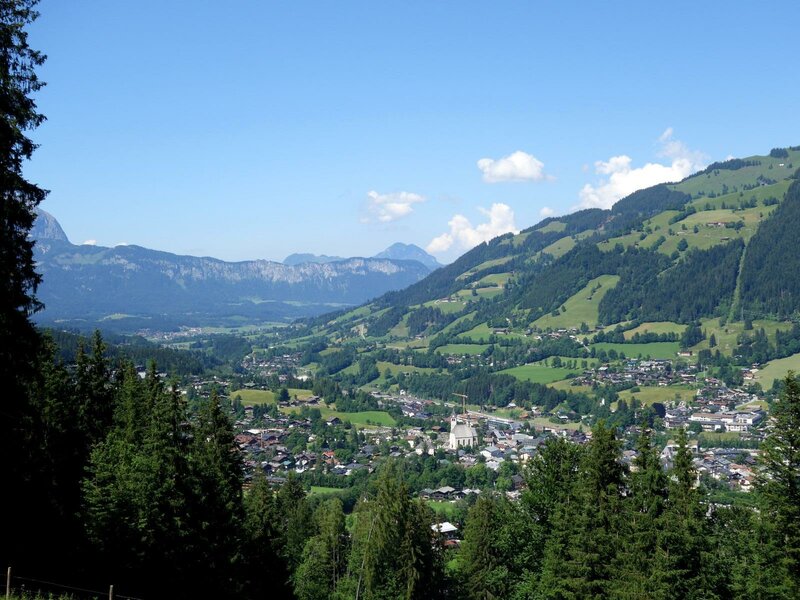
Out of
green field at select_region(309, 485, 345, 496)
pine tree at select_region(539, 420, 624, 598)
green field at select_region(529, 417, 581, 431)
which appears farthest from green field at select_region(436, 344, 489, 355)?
pine tree at select_region(539, 420, 624, 598)

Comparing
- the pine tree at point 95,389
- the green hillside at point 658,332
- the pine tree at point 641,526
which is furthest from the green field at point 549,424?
the pine tree at point 641,526

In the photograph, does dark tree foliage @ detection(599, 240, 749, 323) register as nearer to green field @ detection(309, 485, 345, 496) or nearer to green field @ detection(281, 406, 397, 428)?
green field @ detection(281, 406, 397, 428)

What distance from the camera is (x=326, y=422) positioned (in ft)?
346

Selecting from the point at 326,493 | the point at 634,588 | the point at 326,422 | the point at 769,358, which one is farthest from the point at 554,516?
the point at 769,358

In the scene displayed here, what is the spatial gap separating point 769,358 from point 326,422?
89.9 m

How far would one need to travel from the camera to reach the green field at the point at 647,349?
15338 cm

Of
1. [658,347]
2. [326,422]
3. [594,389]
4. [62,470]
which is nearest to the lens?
[62,470]

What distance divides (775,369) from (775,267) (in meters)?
49.0

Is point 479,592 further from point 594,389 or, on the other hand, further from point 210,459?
point 594,389

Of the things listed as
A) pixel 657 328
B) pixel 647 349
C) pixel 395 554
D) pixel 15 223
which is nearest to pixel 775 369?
pixel 647 349

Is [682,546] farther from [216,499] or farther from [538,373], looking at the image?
[538,373]

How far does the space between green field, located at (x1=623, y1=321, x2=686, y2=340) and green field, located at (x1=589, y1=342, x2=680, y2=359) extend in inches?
220

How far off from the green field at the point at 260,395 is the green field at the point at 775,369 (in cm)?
8349

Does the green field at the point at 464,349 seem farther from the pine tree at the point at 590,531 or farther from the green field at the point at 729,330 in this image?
the pine tree at the point at 590,531
